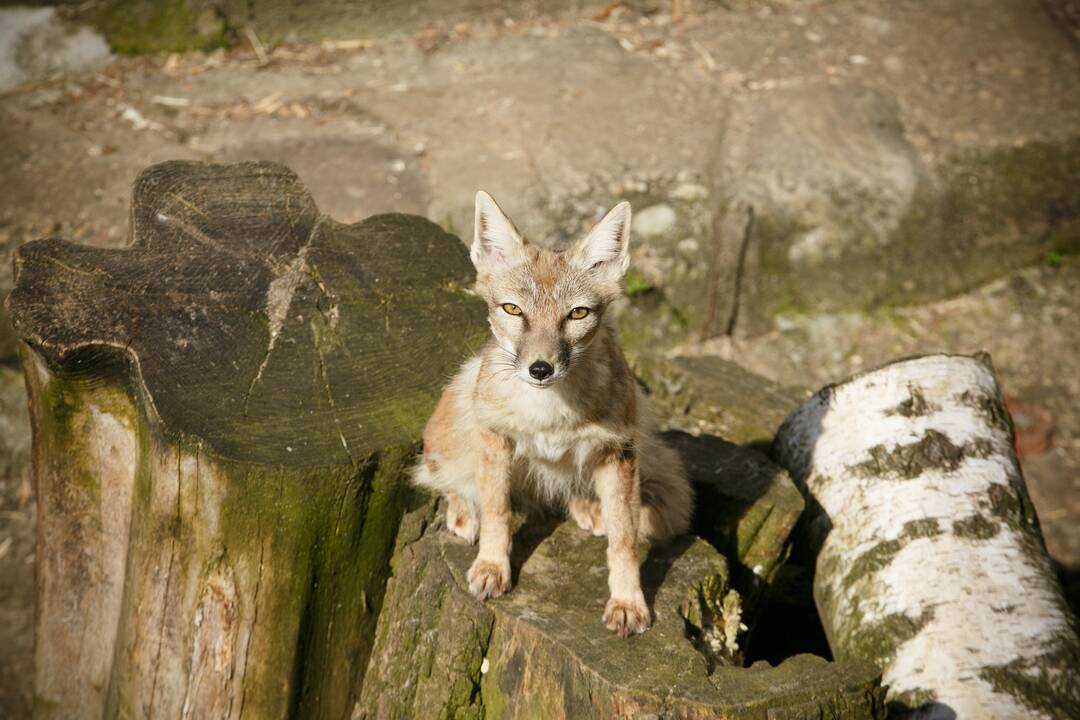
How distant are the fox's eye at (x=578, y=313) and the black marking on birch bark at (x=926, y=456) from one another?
1553mm

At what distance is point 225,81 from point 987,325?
21.4 ft

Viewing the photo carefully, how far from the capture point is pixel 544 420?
333cm

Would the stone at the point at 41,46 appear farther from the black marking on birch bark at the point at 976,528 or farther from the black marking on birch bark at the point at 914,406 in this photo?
the black marking on birch bark at the point at 976,528

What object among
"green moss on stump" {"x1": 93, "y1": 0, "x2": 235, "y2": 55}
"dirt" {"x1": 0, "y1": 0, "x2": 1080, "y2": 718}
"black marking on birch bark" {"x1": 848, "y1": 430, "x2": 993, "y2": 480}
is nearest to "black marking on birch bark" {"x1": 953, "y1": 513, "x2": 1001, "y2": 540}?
"black marking on birch bark" {"x1": 848, "y1": 430, "x2": 993, "y2": 480}

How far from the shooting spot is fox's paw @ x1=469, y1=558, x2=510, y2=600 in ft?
10.6

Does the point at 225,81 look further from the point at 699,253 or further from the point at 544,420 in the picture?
the point at 544,420

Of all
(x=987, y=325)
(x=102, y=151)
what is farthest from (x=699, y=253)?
(x=102, y=151)

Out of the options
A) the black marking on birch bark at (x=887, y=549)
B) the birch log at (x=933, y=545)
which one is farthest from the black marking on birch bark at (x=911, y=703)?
the black marking on birch bark at (x=887, y=549)

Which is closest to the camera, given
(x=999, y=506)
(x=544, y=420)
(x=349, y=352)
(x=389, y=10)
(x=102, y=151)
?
(x=544, y=420)

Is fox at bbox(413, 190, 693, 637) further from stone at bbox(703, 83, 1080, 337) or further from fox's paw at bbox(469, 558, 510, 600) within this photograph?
stone at bbox(703, 83, 1080, 337)

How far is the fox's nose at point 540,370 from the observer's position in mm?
3078

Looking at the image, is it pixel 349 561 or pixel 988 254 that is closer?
pixel 349 561

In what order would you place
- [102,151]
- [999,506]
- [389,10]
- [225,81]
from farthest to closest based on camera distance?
1. [389,10]
2. [225,81]
3. [102,151]
4. [999,506]

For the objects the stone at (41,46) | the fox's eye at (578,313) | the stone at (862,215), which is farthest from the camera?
the stone at (41,46)
